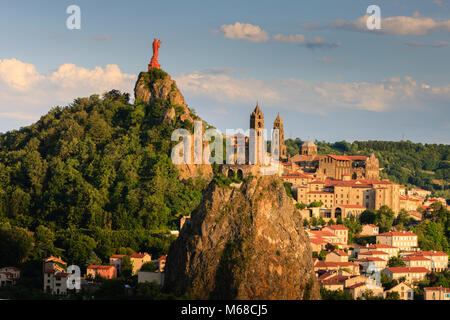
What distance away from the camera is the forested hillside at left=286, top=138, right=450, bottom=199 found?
147 m

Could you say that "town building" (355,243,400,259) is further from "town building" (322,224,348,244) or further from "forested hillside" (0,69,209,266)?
"forested hillside" (0,69,209,266)

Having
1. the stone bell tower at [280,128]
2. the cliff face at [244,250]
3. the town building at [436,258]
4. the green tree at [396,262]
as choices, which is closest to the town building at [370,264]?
the green tree at [396,262]

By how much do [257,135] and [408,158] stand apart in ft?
273

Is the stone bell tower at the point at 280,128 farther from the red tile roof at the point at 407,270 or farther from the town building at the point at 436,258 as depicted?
the red tile roof at the point at 407,270

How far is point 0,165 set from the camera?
84125 millimetres

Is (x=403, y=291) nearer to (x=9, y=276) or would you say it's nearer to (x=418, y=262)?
(x=418, y=262)

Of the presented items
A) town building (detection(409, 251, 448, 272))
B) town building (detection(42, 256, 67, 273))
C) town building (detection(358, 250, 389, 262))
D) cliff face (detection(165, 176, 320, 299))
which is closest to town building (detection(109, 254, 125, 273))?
→ town building (detection(42, 256, 67, 273))

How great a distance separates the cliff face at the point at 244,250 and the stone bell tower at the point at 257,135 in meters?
13.3

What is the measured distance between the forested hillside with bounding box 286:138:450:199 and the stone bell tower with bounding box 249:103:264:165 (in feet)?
196

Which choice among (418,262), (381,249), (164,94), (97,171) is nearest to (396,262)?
(418,262)

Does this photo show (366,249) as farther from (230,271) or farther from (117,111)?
(117,111)

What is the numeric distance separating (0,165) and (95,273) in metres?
24.9

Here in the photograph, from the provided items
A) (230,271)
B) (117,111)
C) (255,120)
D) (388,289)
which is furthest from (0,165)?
(388,289)

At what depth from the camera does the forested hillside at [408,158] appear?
147 m
